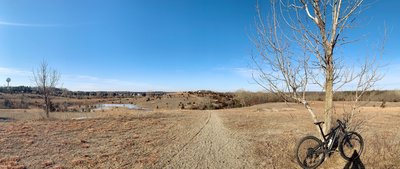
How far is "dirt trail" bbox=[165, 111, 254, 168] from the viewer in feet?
23.4

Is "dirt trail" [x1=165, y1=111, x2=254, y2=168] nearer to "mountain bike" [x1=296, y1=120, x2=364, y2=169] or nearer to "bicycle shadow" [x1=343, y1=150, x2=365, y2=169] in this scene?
"mountain bike" [x1=296, y1=120, x2=364, y2=169]

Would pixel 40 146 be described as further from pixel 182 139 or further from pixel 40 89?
pixel 40 89

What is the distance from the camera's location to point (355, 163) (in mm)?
6293

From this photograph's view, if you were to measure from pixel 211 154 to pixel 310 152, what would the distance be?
272cm

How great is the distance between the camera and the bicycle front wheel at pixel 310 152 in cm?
653

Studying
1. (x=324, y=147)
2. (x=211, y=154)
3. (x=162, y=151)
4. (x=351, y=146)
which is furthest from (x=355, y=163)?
(x=162, y=151)

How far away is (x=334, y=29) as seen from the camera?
6430mm

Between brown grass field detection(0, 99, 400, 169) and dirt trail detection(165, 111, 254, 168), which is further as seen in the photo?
dirt trail detection(165, 111, 254, 168)

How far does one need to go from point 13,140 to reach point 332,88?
404 inches

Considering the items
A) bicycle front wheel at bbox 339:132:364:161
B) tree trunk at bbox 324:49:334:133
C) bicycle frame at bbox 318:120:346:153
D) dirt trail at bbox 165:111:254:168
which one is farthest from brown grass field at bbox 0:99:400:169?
tree trunk at bbox 324:49:334:133

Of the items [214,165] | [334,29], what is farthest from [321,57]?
[214,165]

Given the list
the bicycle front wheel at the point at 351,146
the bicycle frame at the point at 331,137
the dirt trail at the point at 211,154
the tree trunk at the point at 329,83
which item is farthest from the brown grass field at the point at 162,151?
the tree trunk at the point at 329,83

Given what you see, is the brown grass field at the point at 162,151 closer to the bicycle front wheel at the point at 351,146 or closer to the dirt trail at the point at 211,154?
the dirt trail at the point at 211,154

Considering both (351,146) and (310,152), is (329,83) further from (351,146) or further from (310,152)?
(351,146)
